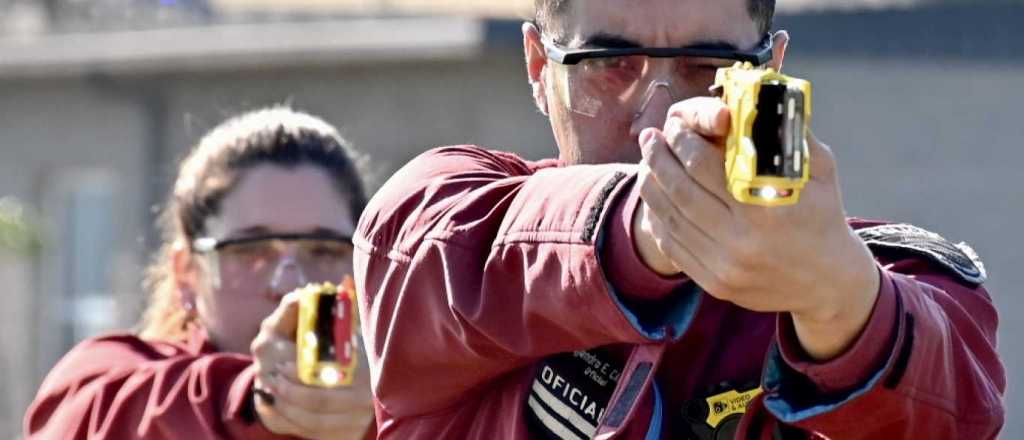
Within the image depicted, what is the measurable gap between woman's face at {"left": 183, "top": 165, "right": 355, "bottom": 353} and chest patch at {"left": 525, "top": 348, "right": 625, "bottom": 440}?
2368 millimetres

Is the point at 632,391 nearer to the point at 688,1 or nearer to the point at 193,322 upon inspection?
the point at 688,1

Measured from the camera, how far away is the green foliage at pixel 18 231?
15.8 m

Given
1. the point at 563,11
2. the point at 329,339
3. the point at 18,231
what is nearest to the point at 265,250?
the point at 329,339

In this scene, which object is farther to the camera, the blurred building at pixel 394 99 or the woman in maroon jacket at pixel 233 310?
the blurred building at pixel 394 99

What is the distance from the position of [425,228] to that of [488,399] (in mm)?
256

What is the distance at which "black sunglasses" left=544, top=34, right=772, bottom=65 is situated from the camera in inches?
101

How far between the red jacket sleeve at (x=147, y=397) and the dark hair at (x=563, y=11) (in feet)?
6.02

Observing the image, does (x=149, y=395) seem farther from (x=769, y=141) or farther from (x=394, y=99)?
(x=394, y=99)

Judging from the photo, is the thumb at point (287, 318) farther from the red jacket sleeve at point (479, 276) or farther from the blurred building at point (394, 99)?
the blurred building at point (394, 99)

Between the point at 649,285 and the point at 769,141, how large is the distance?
1.11 ft

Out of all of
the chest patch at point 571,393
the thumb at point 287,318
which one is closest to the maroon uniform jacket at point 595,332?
the chest patch at point 571,393

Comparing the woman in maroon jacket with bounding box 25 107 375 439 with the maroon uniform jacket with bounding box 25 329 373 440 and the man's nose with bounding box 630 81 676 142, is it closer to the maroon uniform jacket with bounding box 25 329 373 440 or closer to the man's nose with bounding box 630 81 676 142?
the maroon uniform jacket with bounding box 25 329 373 440

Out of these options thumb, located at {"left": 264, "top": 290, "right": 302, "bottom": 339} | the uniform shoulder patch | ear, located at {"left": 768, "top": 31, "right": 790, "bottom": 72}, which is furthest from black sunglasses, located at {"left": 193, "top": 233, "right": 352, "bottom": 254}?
the uniform shoulder patch

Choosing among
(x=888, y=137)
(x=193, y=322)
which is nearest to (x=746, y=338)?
(x=193, y=322)
